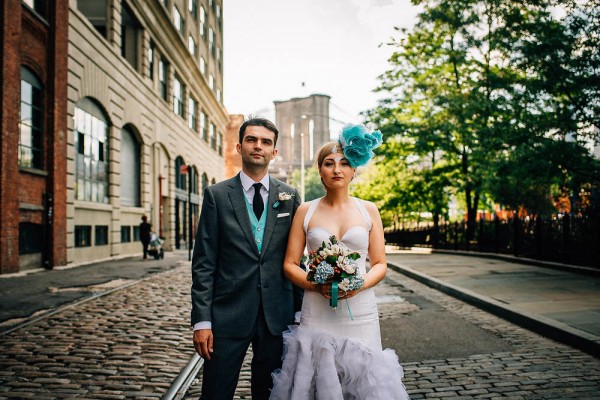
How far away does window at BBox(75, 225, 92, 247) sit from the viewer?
53.8ft

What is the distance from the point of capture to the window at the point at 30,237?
1332cm

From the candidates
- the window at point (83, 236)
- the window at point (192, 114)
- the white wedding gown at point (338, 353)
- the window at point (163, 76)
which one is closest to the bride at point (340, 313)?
the white wedding gown at point (338, 353)

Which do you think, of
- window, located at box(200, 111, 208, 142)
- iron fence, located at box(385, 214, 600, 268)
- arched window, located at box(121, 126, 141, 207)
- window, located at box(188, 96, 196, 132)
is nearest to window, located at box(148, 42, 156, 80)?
arched window, located at box(121, 126, 141, 207)

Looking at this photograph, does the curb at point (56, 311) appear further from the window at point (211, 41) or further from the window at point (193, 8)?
the window at point (211, 41)

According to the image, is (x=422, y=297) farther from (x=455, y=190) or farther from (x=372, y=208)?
(x=455, y=190)

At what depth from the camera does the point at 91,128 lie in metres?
17.3

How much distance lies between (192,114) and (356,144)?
32037mm

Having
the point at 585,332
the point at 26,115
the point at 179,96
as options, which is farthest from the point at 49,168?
the point at 179,96

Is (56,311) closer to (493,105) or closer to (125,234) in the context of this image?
(125,234)

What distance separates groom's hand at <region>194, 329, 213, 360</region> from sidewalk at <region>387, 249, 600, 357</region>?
458cm

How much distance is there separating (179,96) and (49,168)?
646 inches

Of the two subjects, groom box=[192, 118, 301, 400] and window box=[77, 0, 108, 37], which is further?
window box=[77, 0, 108, 37]

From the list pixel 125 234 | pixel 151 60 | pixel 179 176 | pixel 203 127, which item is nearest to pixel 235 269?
pixel 125 234

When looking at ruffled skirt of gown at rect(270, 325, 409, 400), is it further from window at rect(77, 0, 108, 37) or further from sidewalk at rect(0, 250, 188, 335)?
window at rect(77, 0, 108, 37)
